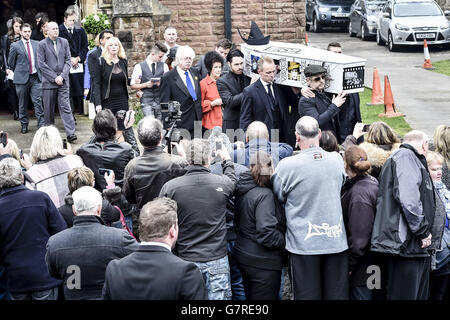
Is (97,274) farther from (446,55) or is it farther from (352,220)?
(446,55)

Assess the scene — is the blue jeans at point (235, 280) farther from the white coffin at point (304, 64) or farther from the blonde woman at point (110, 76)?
the blonde woman at point (110, 76)

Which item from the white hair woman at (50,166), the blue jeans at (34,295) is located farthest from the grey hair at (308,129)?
the blue jeans at (34,295)

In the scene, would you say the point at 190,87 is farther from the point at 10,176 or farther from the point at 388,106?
the point at 388,106

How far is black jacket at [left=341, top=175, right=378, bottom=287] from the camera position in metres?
6.29

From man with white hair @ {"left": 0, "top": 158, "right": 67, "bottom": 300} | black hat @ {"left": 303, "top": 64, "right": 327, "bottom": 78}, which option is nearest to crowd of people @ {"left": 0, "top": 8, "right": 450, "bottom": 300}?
man with white hair @ {"left": 0, "top": 158, "right": 67, "bottom": 300}

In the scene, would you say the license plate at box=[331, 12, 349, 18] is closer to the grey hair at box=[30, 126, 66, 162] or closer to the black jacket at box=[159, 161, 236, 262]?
the grey hair at box=[30, 126, 66, 162]

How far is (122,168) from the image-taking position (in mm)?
7383

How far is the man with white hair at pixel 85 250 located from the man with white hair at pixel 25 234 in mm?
513

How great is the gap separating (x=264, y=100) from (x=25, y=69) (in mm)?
5011

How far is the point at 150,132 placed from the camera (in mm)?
6863

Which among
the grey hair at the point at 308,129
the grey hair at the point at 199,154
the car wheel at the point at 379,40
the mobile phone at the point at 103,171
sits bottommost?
the car wheel at the point at 379,40

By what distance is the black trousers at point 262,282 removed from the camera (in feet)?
20.9
